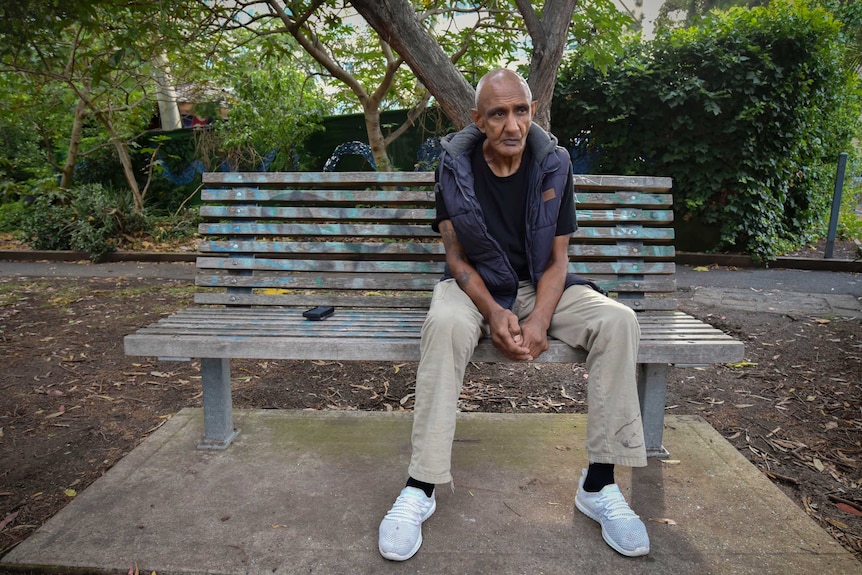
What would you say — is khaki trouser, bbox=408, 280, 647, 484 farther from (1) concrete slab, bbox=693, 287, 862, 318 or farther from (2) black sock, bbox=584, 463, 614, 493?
(1) concrete slab, bbox=693, 287, 862, 318

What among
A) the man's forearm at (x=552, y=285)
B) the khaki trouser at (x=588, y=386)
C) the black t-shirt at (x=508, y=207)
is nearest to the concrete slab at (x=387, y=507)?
the khaki trouser at (x=588, y=386)

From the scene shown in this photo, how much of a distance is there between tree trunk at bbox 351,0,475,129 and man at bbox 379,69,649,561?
4.28 ft

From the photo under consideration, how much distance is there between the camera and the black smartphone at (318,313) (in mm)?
2943

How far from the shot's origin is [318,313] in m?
2.96

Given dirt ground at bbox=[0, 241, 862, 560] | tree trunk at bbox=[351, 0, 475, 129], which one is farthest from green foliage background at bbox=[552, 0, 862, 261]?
tree trunk at bbox=[351, 0, 475, 129]

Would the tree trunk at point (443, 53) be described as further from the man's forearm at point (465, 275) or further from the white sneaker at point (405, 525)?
the white sneaker at point (405, 525)

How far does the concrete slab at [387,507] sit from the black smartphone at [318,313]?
23.8 inches

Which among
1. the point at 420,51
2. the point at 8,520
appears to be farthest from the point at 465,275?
the point at 8,520

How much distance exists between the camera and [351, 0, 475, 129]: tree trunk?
12.7ft

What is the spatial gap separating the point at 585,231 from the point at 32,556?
2.69m

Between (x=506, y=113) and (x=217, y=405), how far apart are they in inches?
74.4

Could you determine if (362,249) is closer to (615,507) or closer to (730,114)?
(615,507)

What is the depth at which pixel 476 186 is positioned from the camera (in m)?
2.72

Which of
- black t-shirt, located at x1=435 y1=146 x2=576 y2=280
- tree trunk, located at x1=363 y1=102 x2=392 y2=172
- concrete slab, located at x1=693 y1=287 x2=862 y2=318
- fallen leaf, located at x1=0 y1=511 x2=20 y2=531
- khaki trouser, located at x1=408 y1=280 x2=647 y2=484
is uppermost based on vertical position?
tree trunk, located at x1=363 y1=102 x2=392 y2=172
